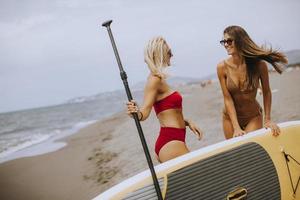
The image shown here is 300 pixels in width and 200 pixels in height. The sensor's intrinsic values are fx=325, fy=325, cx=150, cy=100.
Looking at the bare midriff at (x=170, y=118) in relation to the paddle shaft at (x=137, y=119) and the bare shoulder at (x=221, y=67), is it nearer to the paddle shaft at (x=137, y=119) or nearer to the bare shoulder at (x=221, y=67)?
the paddle shaft at (x=137, y=119)

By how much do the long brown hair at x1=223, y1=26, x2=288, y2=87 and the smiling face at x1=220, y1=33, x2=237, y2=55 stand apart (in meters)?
0.02

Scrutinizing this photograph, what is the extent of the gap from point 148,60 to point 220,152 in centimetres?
92

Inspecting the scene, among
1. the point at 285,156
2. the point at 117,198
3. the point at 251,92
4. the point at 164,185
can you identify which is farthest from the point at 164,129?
the point at 285,156

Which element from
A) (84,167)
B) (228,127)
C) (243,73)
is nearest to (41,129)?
(84,167)

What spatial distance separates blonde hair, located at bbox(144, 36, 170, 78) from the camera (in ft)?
7.33

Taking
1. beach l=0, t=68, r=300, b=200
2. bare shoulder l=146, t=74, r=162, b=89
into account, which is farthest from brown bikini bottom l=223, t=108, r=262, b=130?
beach l=0, t=68, r=300, b=200

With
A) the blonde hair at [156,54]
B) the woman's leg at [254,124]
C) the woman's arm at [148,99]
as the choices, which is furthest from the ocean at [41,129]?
the woman's leg at [254,124]

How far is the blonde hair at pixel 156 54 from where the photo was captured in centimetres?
224

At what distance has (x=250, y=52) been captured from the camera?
266 centimetres

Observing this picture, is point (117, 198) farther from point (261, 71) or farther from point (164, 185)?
point (261, 71)

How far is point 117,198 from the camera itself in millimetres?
2105

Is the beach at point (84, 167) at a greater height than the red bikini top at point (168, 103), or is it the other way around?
the red bikini top at point (168, 103)

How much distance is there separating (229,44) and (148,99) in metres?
0.91

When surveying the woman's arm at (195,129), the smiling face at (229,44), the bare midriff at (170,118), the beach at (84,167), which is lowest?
the beach at (84,167)
